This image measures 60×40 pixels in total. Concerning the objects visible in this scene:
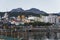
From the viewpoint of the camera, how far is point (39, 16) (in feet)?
25.2

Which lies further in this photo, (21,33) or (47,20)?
(47,20)

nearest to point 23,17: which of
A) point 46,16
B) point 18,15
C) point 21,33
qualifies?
point 18,15

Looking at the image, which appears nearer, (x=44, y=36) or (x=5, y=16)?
(x=44, y=36)

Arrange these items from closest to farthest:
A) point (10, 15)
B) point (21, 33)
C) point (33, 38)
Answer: point (33, 38), point (21, 33), point (10, 15)

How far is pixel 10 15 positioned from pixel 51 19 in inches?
63.8

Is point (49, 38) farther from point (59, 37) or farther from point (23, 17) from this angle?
point (23, 17)

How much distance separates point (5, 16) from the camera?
24.6 ft

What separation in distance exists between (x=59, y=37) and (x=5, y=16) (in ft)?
11.9

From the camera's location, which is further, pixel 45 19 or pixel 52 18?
pixel 45 19

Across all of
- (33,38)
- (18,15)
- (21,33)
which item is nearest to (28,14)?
(18,15)

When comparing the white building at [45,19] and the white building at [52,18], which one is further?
the white building at [45,19]

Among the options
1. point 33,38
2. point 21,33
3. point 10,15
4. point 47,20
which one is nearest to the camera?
point 33,38

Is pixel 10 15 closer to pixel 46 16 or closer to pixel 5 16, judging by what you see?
pixel 5 16

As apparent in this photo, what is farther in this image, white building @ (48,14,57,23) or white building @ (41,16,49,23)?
white building @ (41,16,49,23)
